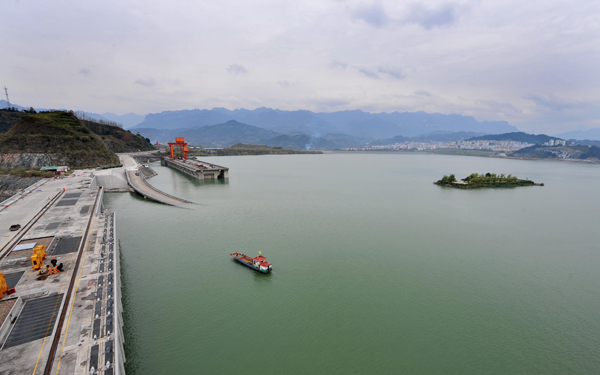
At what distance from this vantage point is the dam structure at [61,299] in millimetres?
10875

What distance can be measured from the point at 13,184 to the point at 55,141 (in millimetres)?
26953

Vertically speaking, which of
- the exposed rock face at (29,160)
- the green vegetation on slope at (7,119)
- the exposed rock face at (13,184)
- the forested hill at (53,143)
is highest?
the green vegetation on slope at (7,119)

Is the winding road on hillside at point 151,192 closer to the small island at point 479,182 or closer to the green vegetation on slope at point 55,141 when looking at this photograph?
the green vegetation on slope at point 55,141

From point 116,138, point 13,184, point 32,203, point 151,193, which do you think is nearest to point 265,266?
point 32,203

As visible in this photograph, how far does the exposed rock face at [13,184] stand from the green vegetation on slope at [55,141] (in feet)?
64.1

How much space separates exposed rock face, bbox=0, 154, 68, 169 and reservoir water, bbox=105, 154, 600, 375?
1658 inches

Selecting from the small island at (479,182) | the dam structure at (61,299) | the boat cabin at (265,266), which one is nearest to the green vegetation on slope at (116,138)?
the dam structure at (61,299)

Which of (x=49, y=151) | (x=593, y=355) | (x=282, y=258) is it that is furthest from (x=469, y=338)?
(x=49, y=151)

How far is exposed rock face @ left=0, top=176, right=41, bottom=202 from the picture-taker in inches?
1721

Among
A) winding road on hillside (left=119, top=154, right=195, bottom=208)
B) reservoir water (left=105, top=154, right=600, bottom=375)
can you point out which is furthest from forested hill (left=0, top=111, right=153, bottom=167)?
reservoir water (left=105, top=154, right=600, bottom=375)

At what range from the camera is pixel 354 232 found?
32781mm

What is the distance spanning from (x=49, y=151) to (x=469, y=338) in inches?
3615

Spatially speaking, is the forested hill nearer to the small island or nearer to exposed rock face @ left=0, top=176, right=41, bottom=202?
exposed rock face @ left=0, top=176, right=41, bottom=202

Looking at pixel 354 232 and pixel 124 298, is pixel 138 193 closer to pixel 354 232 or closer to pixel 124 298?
pixel 124 298
